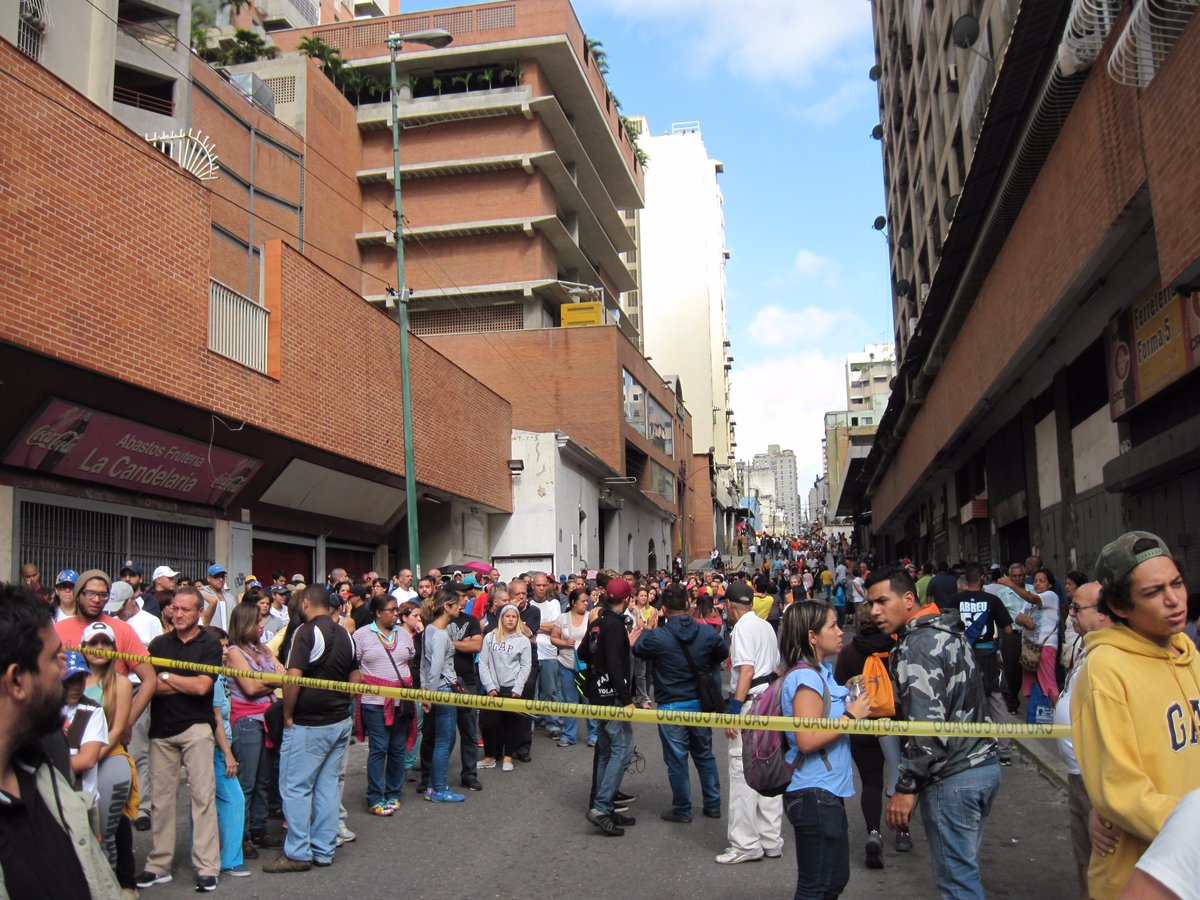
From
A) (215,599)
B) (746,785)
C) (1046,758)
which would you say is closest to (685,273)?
(215,599)

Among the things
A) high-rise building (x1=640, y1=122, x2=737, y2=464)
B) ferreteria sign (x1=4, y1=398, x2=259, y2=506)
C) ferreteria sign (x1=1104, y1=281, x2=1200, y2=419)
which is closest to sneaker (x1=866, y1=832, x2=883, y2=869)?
ferreteria sign (x1=1104, y1=281, x2=1200, y2=419)

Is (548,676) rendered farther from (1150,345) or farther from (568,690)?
(1150,345)

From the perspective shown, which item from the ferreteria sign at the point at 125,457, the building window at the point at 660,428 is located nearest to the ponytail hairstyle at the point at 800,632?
the ferreteria sign at the point at 125,457

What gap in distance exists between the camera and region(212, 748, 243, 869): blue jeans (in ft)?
22.5

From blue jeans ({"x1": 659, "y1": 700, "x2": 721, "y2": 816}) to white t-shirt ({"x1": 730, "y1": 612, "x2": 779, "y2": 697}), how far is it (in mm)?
491

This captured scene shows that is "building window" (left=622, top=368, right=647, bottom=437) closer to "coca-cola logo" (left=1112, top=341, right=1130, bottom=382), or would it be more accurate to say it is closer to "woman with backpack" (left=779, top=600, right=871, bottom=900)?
"coca-cola logo" (left=1112, top=341, right=1130, bottom=382)

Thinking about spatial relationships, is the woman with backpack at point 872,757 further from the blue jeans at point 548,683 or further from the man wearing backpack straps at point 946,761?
the blue jeans at point 548,683

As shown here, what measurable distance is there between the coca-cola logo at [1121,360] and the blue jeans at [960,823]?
10655mm

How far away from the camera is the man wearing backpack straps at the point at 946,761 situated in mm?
4297

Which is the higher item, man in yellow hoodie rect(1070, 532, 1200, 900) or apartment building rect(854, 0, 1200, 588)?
apartment building rect(854, 0, 1200, 588)

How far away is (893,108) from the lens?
42.9 meters

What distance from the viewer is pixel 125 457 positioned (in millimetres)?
15492

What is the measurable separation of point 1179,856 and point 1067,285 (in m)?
11.4

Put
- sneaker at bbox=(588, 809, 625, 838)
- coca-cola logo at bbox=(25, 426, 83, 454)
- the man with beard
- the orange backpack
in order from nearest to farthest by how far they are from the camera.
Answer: the man with beard → the orange backpack → sneaker at bbox=(588, 809, 625, 838) → coca-cola logo at bbox=(25, 426, 83, 454)
